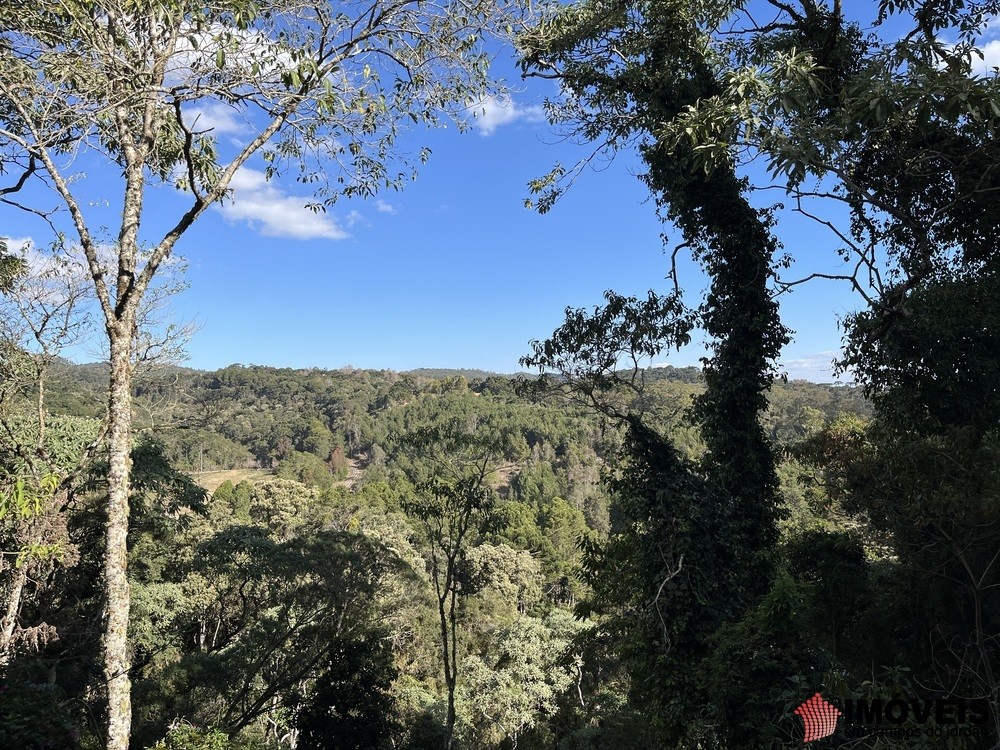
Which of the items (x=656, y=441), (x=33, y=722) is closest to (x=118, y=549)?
(x=33, y=722)

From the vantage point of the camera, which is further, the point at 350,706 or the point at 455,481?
the point at 455,481

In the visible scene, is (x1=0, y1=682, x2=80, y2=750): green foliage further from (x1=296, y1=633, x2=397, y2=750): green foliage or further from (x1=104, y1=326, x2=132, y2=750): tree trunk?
(x1=296, y1=633, x2=397, y2=750): green foliage

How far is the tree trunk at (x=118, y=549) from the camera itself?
386cm

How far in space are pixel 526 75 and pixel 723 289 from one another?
4179 millimetres

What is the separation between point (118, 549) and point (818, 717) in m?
5.32

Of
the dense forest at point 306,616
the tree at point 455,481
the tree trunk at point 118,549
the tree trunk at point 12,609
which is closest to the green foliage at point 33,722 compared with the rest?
the dense forest at point 306,616

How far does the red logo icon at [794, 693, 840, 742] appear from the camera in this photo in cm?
359

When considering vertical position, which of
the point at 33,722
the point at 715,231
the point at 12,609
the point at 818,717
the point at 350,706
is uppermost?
the point at 715,231

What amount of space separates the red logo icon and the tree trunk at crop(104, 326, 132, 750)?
488 cm

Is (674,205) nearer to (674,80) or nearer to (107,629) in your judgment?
(674,80)

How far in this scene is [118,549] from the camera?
409 cm

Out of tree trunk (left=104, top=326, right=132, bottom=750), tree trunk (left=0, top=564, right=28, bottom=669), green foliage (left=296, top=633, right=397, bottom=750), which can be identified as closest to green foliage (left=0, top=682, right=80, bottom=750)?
tree trunk (left=104, top=326, right=132, bottom=750)

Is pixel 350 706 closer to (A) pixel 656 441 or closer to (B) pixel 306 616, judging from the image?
(B) pixel 306 616

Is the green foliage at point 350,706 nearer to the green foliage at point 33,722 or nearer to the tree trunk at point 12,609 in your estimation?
the tree trunk at point 12,609
